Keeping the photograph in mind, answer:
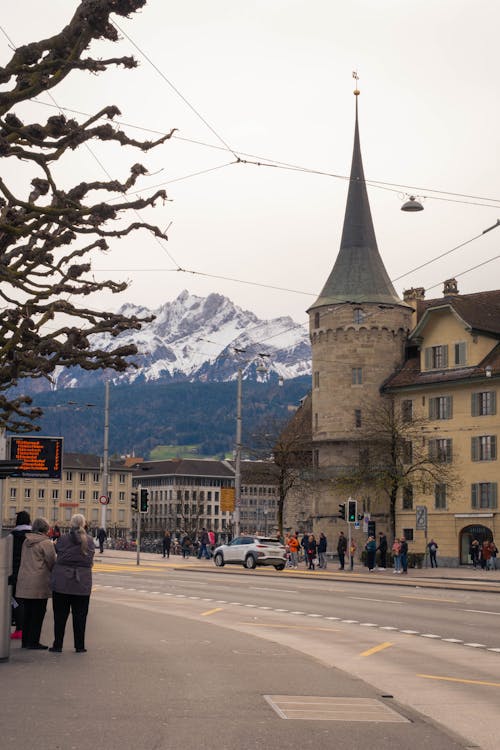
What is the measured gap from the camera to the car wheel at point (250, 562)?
53.2 metres

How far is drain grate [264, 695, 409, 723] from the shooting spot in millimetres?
10180

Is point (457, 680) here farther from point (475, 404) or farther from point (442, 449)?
point (442, 449)

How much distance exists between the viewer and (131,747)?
836 centimetres

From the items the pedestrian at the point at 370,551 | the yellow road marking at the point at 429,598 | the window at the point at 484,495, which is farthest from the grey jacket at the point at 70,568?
the window at the point at 484,495

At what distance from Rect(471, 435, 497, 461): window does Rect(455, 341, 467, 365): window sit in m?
4.80

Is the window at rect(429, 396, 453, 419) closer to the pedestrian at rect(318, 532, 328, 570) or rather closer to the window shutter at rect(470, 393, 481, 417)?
the window shutter at rect(470, 393, 481, 417)

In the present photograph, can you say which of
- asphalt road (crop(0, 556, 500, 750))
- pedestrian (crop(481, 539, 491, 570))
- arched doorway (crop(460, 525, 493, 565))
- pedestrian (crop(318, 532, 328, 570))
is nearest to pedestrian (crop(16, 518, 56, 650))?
asphalt road (crop(0, 556, 500, 750))

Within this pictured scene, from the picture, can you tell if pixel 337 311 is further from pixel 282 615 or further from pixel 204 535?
pixel 282 615

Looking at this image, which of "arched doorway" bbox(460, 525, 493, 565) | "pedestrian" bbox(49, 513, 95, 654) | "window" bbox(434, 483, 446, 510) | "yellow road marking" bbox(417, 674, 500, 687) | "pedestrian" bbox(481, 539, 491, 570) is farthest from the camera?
"window" bbox(434, 483, 446, 510)

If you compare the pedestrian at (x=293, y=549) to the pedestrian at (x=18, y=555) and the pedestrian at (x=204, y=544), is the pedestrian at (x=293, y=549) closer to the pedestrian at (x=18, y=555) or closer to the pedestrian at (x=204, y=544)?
the pedestrian at (x=204, y=544)

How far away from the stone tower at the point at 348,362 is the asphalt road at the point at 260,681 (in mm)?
51152

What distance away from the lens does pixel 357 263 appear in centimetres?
8156

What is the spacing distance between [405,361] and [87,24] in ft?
216

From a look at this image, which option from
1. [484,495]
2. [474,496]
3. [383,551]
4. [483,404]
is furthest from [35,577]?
[483,404]
